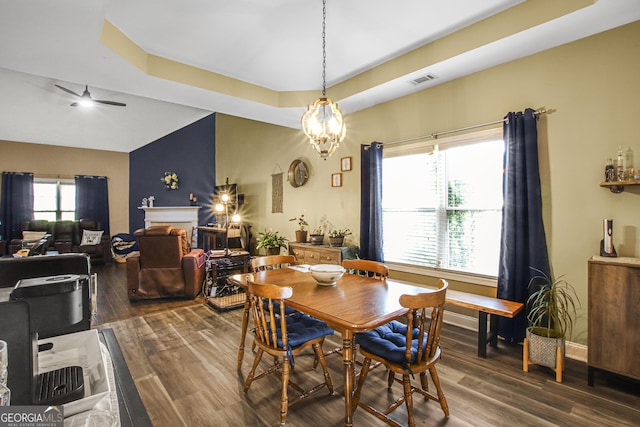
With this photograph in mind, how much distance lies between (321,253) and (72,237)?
6.73 meters

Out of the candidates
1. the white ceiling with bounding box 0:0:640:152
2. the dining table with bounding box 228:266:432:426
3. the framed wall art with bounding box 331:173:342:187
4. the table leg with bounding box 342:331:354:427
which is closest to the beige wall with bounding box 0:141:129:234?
the white ceiling with bounding box 0:0:640:152

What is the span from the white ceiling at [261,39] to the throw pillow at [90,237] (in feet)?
17.4

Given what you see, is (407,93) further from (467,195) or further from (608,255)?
(608,255)

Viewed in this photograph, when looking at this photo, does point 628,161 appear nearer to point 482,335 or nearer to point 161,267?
point 482,335

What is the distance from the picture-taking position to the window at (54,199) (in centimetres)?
774

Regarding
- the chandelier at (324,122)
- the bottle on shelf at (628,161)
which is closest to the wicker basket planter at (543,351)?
the bottle on shelf at (628,161)

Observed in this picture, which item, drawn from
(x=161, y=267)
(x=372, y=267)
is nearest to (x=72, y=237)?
(x=161, y=267)

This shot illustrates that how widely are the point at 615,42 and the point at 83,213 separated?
10352 mm

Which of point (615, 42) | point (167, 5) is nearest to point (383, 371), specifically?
point (615, 42)

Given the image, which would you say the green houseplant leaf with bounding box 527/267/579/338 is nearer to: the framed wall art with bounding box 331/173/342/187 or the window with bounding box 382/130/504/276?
the window with bounding box 382/130/504/276

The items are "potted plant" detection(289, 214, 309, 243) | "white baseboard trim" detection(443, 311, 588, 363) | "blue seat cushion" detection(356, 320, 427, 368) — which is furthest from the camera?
"potted plant" detection(289, 214, 309, 243)

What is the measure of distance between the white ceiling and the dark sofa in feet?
17.3

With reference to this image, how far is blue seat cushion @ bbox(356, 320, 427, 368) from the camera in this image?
1.82m

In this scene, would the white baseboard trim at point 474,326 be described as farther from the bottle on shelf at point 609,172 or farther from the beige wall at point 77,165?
the beige wall at point 77,165
